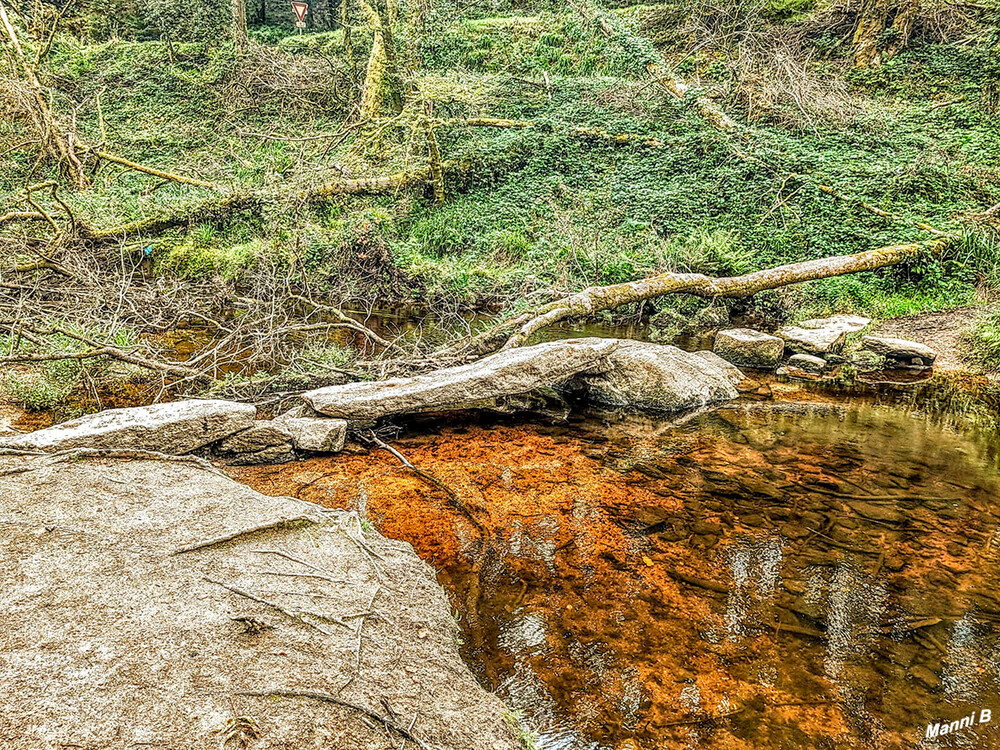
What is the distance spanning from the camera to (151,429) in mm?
4277

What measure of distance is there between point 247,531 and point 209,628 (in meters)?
0.82

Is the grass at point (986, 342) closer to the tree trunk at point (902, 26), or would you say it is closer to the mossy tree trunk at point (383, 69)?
the tree trunk at point (902, 26)

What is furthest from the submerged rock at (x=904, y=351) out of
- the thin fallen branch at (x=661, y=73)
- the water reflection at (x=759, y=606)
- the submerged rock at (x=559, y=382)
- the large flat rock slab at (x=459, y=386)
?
the thin fallen branch at (x=661, y=73)

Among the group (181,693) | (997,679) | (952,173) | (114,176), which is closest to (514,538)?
(181,693)

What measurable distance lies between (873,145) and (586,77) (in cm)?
646

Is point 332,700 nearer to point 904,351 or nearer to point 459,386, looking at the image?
point 459,386

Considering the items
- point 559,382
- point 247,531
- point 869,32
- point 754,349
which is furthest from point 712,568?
point 869,32

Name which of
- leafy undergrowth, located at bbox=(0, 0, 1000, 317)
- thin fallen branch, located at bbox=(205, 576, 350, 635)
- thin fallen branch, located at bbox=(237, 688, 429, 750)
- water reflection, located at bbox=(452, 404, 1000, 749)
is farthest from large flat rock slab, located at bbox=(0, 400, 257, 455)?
leafy undergrowth, located at bbox=(0, 0, 1000, 317)

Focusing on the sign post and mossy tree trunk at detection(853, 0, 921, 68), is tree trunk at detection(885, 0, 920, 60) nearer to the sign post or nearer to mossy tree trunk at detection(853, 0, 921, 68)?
mossy tree trunk at detection(853, 0, 921, 68)

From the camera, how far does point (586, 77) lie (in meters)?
14.5

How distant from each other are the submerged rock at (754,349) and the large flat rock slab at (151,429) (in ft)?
19.7

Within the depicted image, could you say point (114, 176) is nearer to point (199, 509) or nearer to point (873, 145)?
point (199, 509)

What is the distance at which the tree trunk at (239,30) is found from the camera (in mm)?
16188

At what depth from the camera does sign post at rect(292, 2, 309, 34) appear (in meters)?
17.6
